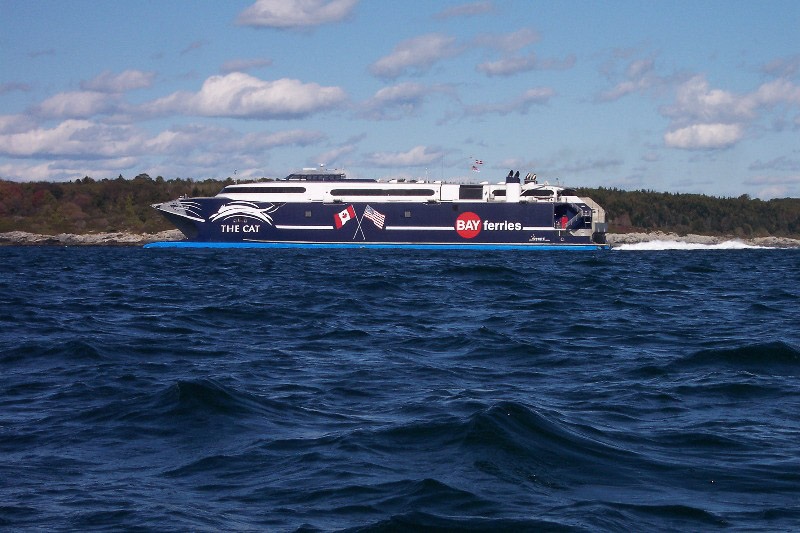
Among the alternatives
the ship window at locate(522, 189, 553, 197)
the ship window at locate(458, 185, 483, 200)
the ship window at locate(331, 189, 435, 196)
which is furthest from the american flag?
the ship window at locate(522, 189, 553, 197)

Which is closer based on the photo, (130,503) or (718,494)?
(130,503)

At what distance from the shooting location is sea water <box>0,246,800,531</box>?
619 centimetres

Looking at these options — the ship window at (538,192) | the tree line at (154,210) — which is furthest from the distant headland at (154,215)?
the ship window at (538,192)

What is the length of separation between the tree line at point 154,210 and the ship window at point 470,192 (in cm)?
4404

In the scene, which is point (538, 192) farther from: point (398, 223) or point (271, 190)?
point (271, 190)

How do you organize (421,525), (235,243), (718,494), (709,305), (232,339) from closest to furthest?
(421,525)
(718,494)
(232,339)
(709,305)
(235,243)

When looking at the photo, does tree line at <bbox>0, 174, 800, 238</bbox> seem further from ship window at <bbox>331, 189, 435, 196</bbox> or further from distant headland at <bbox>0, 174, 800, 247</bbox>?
ship window at <bbox>331, 189, 435, 196</bbox>

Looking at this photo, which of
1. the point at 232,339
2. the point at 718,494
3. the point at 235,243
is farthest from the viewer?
the point at 235,243

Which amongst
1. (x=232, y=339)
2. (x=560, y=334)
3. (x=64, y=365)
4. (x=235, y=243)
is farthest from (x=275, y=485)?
(x=235, y=243)

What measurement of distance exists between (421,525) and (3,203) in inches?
4622

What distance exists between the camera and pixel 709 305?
858 inches

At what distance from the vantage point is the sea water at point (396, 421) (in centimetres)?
619

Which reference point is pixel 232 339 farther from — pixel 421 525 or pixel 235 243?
pixel 235 243

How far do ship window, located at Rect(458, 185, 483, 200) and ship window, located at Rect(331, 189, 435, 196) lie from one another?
103 inches
